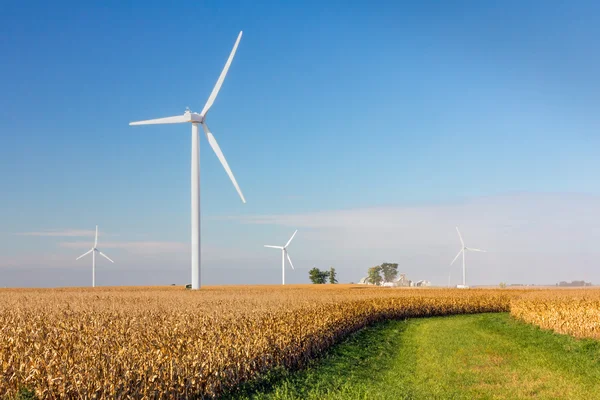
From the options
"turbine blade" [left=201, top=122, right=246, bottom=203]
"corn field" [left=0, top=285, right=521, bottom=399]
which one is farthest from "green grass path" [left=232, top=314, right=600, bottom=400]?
"turbine blade" [left=201, top=122, right=246, bottom=203]

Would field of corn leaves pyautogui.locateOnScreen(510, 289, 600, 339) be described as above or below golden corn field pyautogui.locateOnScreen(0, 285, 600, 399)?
below

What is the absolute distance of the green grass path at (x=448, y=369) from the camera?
59.3 feet

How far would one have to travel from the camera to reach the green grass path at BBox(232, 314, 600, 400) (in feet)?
59.3

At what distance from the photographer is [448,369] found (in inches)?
913

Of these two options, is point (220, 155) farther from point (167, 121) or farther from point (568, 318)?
point (568, 318)

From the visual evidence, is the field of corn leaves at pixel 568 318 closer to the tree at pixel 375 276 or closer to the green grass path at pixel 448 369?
the green grass path at pixel 448 369

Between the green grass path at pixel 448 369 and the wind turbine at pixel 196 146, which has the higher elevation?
the wind turbine at pixel 196 146

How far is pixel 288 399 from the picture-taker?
1606cm

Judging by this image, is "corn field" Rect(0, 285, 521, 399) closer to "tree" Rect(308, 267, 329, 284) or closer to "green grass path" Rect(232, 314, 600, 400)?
"green grass path" Rect(232, 314, 600, 400)

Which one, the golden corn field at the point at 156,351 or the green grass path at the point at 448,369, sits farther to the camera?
the green grass path at the point at 448,369

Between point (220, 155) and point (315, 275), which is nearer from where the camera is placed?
point (220, 155)

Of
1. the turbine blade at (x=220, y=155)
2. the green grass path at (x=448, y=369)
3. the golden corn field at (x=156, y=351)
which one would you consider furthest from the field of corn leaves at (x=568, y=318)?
the turbine blade at (x=220, y=155)

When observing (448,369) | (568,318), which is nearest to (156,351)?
(448,369)

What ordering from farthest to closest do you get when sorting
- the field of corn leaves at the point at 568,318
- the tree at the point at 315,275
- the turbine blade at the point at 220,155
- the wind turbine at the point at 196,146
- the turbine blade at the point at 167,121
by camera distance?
the tree at the point at 315,275
the turbine blade at the point at 167,121
the wind turbine at the point at 196,146
the turbine blade at the point at 220,155
the field of corn leaves at the point at 568,318
